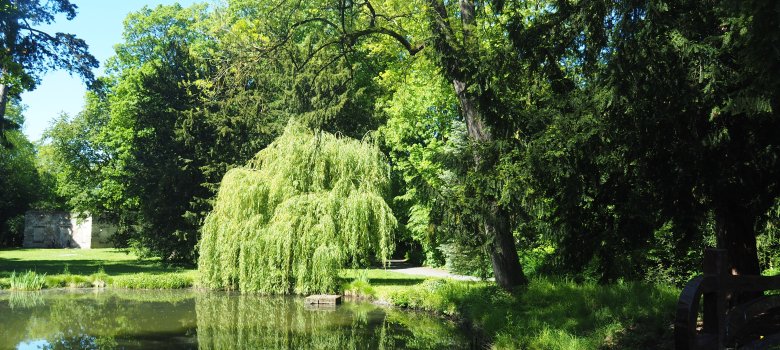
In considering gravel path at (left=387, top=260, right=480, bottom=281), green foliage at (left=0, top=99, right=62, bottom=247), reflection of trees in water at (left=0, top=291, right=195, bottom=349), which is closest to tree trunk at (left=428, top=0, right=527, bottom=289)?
gravel path at (left=387, top=260, right=480, bottom=281)

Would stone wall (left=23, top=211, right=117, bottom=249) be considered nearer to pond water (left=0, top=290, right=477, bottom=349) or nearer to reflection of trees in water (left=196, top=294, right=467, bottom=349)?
pond water (left=0, top=290, right=477, bottom=349)

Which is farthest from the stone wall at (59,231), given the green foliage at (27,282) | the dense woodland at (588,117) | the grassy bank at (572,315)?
the grassy bank at (572,315)

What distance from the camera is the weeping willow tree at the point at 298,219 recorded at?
1722 cm

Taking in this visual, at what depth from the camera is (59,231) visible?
4556 centimetres

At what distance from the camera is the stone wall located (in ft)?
146

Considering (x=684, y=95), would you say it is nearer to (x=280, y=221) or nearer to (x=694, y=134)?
(x=694, y=134)

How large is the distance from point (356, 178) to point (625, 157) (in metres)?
11.3

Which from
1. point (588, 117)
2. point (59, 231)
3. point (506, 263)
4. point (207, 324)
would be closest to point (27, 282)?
point (207, 324)

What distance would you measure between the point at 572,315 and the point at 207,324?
7.56m

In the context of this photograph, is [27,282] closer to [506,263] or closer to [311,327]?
[311,327]

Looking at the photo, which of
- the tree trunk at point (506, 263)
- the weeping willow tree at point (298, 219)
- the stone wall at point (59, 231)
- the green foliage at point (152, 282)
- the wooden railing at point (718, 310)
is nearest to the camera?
the wooden railing at point (718, 310)

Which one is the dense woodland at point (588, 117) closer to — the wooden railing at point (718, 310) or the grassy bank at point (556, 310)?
the grassy bank at point (556, 310)

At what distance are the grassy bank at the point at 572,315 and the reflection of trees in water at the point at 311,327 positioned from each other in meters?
0.82

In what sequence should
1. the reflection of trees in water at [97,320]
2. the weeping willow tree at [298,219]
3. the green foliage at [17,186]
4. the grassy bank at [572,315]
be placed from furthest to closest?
1. the green foliage at [17,186]
2. the weeping willow tree at [298,219]
3. the reflection of trees in water at [97,320]
4. the grassy bank at [572,315]
